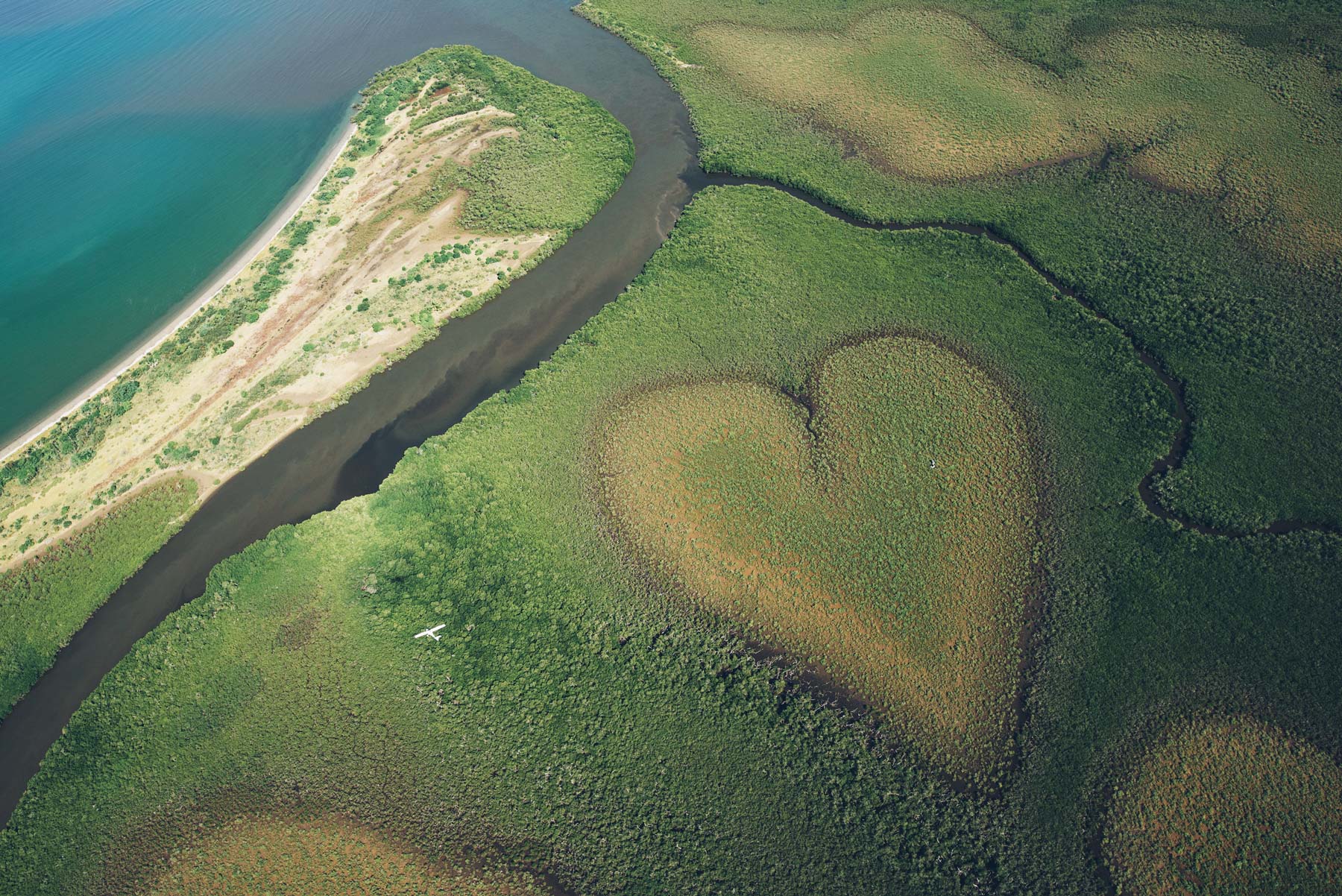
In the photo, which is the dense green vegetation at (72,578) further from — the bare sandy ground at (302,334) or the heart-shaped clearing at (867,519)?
the heart-shaped clearing at (867,519)

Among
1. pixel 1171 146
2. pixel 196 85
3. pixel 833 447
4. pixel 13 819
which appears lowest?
pixel 13 819

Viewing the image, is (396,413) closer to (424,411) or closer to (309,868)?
(424,411)

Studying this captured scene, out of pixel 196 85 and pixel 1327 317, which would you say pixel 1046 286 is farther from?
pixel 196 85

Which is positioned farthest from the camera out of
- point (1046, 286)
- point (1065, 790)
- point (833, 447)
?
point (1046, 286)

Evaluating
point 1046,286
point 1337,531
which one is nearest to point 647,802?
point 1337,531

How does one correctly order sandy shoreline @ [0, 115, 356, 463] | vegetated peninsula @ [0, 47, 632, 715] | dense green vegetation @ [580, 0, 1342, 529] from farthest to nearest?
sandy shoreline @ [0, 115, 356, 463]
dense green vegetation @ [580, 0, 1342, 529]
vegetated peninsula @ [0, 47, 632, 715]

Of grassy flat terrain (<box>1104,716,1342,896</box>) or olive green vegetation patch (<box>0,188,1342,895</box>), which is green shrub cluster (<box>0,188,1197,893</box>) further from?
grassy flat terrain (<box>1104,716,1342,896</box>)

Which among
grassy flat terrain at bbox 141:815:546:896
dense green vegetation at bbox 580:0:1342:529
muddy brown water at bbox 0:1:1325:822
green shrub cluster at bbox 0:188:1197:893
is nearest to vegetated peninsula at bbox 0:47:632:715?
muddy brown water at bbox 0:1:1325:822
